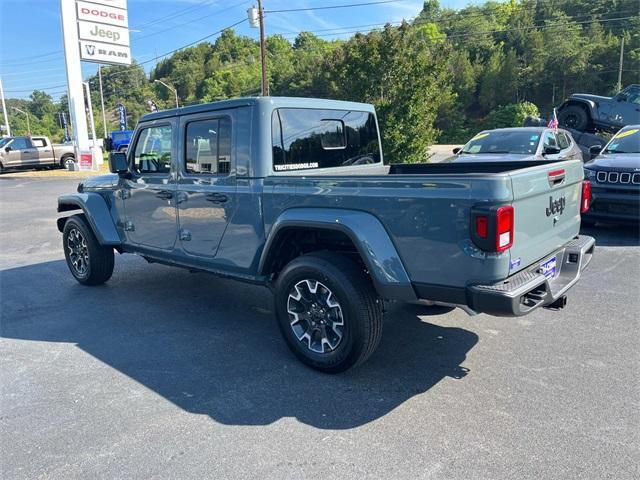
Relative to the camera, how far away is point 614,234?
7.81 metres

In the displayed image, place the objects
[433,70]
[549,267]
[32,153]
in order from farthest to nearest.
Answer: [32,153] < [433,70] < [549,267]

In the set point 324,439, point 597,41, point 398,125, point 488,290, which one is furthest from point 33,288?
point 597,41

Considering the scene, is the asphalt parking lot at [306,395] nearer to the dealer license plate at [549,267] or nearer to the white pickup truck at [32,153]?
the dealer license plate at [549,267]

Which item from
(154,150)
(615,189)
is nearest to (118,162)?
(154,150)

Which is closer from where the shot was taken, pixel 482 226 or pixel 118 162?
pixel 482 226

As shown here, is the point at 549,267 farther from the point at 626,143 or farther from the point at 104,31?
the point at 104,31

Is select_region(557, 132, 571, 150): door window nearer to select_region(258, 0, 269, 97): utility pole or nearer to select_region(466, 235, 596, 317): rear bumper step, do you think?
select_region(466, 235, 596, 317): rear bumper step

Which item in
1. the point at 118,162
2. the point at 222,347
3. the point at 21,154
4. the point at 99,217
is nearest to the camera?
the point at 222,347

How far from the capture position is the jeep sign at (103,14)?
84.6 ft

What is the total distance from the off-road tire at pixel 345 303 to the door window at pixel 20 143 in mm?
26609

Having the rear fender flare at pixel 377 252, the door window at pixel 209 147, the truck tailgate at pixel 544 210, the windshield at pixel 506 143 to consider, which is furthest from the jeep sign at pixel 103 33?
the truck tailgate at pixel 544 210

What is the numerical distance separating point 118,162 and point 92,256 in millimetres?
1316

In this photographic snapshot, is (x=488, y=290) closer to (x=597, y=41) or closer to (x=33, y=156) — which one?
(x=33, y=156)

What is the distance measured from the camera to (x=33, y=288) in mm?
5949
